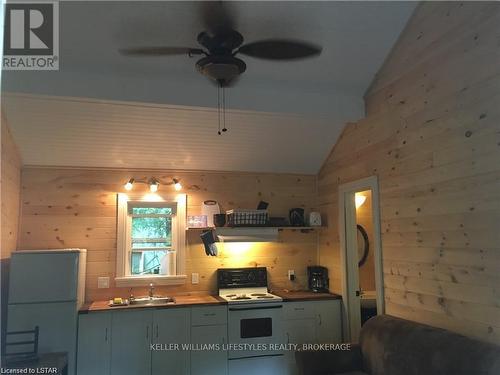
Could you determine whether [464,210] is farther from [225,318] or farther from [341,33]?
[225,318]

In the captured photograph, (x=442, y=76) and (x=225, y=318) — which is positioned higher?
(x=442, y=76)

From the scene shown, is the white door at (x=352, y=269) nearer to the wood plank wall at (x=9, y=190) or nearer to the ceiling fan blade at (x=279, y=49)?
the ceiling fan blade at (x=279, y=49)

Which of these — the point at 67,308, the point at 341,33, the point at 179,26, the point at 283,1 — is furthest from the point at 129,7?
the point at 67,308

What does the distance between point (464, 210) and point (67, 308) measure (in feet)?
11.6

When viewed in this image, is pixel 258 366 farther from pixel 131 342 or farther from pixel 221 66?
pixel 221 66

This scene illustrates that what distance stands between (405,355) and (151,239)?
9.83 feet

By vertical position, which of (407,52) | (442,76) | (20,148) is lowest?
(20,148)

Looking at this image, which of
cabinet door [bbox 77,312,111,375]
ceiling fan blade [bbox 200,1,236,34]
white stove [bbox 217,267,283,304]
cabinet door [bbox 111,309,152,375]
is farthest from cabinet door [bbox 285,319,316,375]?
ceiling fan blade [bbox 200,1,236,34]

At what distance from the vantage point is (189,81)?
147 inches

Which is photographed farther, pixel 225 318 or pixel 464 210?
pixel 225 318

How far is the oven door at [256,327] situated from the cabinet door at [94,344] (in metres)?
1.23

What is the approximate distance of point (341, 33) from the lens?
339 centimetres
